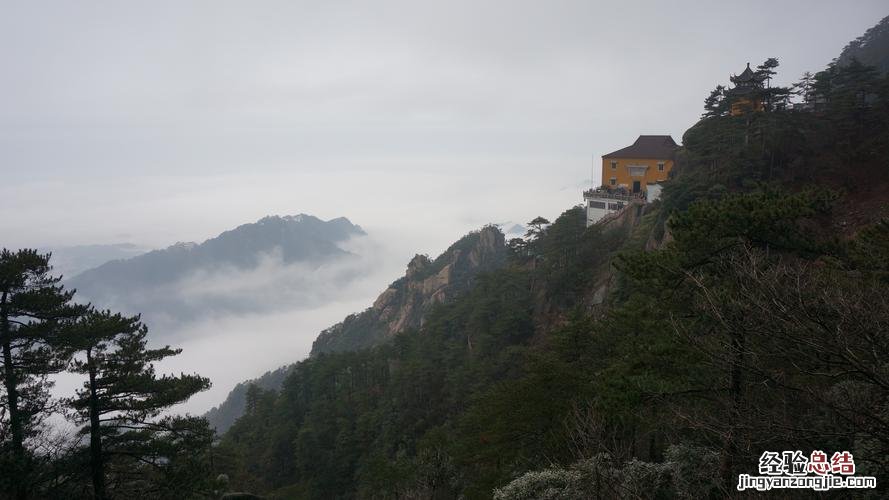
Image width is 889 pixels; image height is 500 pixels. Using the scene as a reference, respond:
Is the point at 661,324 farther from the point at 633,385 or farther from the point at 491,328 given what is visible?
the point at 491,328

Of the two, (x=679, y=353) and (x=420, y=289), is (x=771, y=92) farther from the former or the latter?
(x=420, y=289)

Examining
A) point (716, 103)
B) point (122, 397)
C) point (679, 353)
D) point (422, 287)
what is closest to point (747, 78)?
point (716, 103)

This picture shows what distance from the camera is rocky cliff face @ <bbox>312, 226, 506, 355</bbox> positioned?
76438 mm

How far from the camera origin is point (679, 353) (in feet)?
28.4

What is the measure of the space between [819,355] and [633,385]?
3794 millimetres

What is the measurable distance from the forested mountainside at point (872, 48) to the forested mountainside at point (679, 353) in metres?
50.2

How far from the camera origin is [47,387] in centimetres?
1155

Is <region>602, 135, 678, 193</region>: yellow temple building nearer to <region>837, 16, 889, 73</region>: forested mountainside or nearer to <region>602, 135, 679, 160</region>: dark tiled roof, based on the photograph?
<region>602, 135, 679, 160</region>: dark tiled roof

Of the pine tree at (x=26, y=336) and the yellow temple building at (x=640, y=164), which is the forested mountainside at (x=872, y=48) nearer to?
the yellow temple building at (x=640, y=164)

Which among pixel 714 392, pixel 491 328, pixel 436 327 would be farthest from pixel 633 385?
pixel 436 327

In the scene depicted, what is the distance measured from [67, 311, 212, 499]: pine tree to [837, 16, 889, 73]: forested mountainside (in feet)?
260

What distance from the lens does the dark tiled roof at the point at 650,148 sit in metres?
39.6
